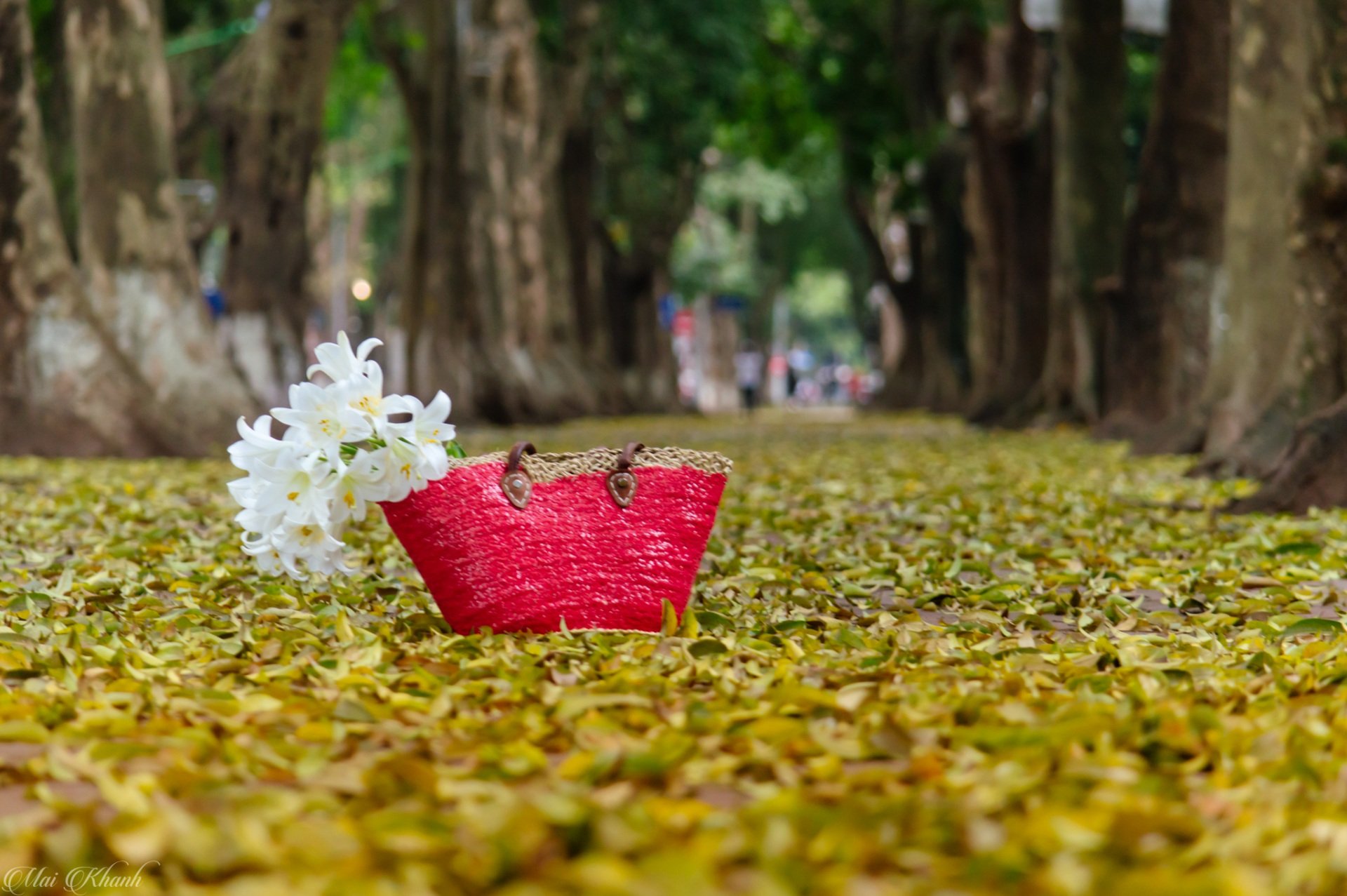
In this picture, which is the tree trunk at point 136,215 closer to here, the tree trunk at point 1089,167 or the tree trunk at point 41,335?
the tree trunk at point 41,335

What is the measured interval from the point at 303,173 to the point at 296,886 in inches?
693

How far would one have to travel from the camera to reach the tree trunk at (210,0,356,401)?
63.0 ft

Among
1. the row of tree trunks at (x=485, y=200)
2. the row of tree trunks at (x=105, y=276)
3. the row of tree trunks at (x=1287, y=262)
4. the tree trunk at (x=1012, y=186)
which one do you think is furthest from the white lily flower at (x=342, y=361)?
the row of tree trunks at (x=485, y=200)

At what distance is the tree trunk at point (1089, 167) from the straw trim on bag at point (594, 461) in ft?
51.1

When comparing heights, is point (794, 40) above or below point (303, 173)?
above

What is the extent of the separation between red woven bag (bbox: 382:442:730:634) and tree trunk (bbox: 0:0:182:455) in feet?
31.7

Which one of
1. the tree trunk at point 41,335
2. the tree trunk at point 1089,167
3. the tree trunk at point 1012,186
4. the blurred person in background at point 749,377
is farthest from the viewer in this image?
the blurred person in background at point 749,377

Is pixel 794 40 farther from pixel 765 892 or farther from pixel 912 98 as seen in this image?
pixel 765 892

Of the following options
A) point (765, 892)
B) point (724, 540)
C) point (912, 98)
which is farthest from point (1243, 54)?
point (912, 98)

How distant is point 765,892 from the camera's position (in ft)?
8.95

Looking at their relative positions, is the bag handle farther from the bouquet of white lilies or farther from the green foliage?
the green foliage

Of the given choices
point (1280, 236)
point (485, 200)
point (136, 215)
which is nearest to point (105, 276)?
point (136, 215)

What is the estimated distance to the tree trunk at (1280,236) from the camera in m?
11.2

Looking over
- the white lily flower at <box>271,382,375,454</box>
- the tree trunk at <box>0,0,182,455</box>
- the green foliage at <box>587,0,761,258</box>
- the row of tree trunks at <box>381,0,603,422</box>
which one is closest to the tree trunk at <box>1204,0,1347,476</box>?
the white lily flower at <box>271,382,375,454</box>
